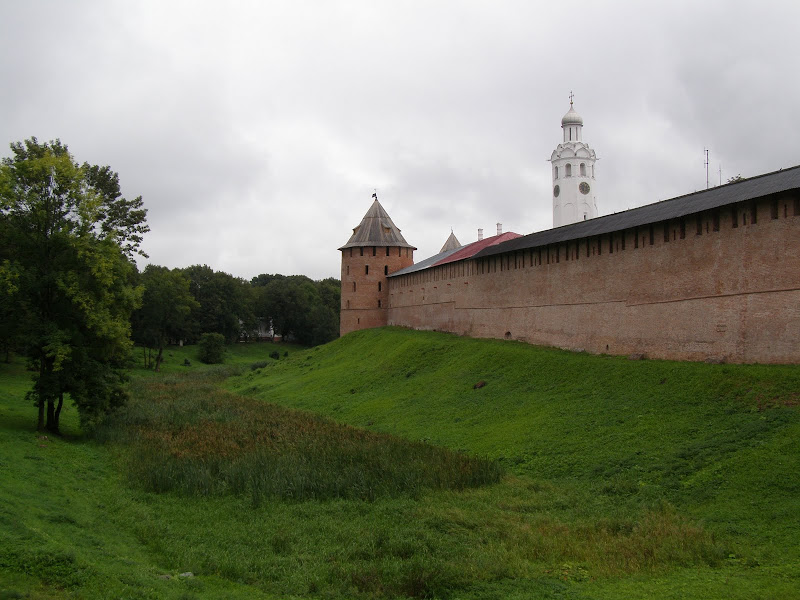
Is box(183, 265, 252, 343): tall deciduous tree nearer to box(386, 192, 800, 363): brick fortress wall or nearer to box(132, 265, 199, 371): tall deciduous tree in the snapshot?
box(132, 265, 199, 371): tall deciduous tree

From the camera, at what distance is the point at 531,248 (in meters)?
23.6

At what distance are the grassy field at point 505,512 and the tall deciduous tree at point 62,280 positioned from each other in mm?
1529

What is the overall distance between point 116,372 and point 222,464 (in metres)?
5.58

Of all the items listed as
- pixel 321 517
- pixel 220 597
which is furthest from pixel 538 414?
pixel 220 597

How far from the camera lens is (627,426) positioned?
13.5 m

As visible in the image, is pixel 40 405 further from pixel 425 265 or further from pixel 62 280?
pixel 425 265

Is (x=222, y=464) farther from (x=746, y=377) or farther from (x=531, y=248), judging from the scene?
(x=531, y=248)

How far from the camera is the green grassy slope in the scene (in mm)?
9203

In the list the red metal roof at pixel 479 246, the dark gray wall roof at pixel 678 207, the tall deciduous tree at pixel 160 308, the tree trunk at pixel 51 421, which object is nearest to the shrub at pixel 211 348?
the tall deciduous tree at pixel 160 308

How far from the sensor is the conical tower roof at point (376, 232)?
137 feet

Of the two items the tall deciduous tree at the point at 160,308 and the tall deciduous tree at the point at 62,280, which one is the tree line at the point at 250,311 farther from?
the tall deciduous tree at the point at 62,280

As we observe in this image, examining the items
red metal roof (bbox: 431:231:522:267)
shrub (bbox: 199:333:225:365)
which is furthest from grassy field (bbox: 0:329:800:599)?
shrub (bbox: 199:333:225:365)

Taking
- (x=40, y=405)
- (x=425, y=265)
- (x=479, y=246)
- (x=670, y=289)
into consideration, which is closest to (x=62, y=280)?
(x=40, y=405)

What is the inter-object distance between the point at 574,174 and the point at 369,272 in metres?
20.7
